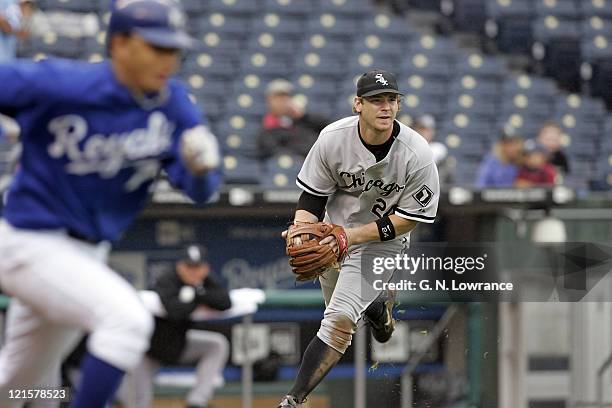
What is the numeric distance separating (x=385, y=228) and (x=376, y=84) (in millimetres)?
625

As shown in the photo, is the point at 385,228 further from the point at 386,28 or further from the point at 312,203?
the point at 386,28

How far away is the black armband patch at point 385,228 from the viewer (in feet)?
16.1

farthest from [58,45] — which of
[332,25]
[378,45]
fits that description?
[378,45]

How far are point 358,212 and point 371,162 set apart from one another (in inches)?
11.8

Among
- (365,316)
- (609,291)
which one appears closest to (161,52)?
(365,316)

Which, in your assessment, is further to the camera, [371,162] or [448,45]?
[448,45]

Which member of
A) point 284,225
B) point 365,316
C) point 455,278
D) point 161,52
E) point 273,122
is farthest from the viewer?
point 273,122

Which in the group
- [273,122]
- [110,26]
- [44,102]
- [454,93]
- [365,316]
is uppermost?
[454,93]

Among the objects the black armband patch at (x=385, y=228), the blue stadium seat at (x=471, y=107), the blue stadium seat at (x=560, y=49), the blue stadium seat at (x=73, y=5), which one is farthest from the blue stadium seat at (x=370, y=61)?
the black armband patch at (x=385, y=228)

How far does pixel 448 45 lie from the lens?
1098 centimetres

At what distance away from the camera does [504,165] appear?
318 inches

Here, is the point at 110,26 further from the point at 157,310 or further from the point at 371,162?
the point at 157,310

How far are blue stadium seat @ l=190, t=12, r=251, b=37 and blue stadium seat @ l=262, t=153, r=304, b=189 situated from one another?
9.00 ft

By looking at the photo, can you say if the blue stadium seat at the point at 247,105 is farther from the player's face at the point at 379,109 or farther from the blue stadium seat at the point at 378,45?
the player's face at the point at 379,109
